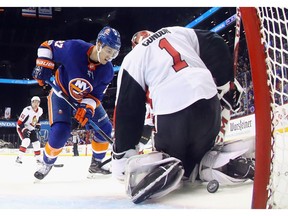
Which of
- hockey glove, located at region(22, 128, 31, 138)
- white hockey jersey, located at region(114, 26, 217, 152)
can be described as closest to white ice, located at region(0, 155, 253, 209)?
hockey glove, located at region(22, 128, 31, 138)

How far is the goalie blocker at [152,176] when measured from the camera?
58.6 inches

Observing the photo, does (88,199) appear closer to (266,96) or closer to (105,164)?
(105,164)

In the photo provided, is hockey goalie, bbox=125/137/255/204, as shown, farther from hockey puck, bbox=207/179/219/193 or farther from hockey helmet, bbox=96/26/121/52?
hockey helmet, bbox=96/26/121/52

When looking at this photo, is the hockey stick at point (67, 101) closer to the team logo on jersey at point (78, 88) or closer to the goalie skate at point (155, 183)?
the team logo on jersey at point (78, 88)

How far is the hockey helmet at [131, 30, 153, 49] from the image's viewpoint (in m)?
1.60

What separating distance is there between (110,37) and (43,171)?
65cm

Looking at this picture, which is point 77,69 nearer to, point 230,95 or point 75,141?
point 75,141

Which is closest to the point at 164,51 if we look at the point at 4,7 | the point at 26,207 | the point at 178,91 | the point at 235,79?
the point at 178,91

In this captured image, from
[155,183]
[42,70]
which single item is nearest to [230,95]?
[155,183]

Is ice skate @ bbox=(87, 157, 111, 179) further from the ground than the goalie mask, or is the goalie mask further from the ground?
the goalie mask

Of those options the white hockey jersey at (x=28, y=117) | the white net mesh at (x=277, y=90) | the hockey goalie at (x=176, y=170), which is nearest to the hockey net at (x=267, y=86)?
the white net mesh at (x=277, y=90)

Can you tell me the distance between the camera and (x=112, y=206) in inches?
57.9

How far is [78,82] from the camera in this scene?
1.74 metres

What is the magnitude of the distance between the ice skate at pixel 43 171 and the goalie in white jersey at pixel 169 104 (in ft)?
1.07
